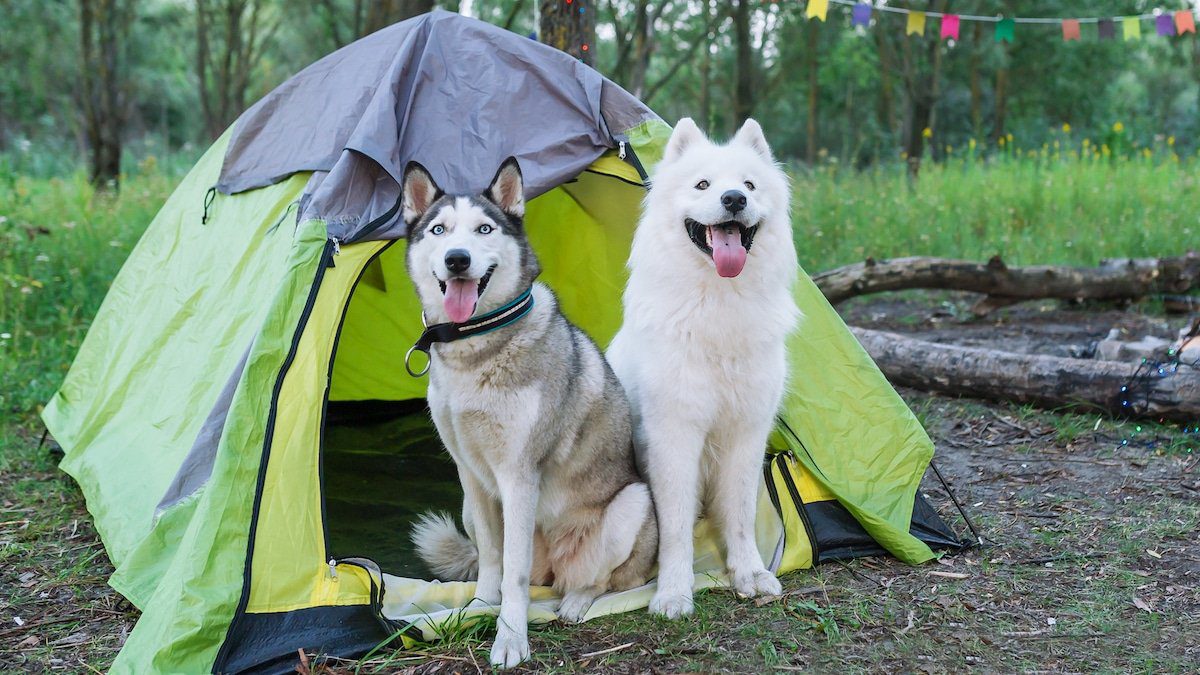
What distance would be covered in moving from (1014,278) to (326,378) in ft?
17.2

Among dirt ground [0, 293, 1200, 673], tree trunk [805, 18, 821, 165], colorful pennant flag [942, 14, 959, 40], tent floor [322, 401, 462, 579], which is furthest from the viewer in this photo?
tree trunk [805, 18, 821, 165]

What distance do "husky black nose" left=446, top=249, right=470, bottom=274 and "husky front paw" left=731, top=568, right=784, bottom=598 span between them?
139cm

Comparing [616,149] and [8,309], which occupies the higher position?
[616,149]

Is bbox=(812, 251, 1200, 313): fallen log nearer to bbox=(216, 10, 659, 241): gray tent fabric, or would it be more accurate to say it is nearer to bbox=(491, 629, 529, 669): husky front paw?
bbox=(216, 10, 659, 241): gray tent fabric

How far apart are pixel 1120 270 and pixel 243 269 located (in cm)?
604

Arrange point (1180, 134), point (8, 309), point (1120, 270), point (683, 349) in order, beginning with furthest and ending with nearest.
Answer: point (1180, 134) < point (1120, 270) < point (8, 309) < point (683, 349)

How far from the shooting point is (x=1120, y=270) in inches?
259

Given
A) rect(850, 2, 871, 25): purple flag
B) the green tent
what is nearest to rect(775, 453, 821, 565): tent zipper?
the green tent

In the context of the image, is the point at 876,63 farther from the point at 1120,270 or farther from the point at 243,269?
the point at 243,269

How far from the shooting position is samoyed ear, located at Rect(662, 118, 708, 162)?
301 cm

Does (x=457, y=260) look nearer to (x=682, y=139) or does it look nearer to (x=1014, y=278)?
(x=682, y=139)

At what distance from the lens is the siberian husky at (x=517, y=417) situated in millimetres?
2561

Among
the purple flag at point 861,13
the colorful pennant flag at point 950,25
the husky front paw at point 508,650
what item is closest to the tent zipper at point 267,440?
the husky front paw at point 508,650

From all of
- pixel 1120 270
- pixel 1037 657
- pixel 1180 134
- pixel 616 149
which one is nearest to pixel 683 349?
pixel 616 149
